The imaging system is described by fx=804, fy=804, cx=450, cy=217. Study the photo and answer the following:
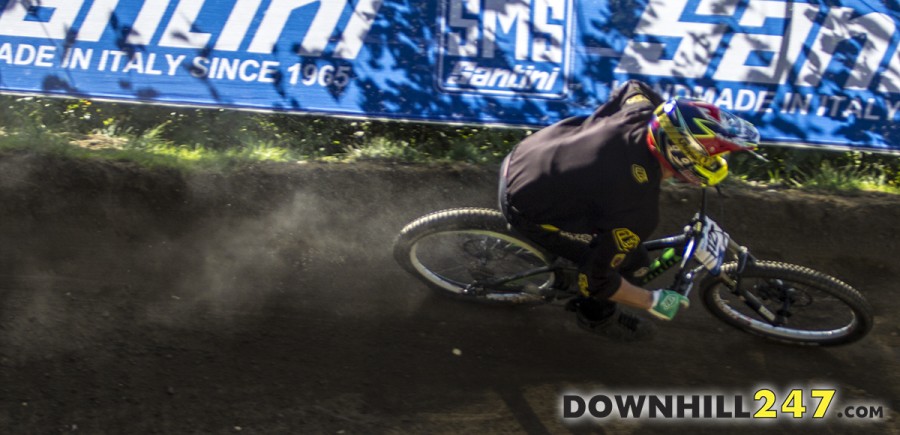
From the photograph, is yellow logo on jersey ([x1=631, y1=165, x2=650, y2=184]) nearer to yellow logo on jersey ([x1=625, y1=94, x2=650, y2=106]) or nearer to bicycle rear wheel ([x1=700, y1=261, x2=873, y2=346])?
yellow logo on jersey ([x1=625, y1=94, x2=650, y2=106])

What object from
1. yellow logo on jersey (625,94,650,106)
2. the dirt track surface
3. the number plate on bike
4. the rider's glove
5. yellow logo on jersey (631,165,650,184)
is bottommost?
the dirt track surface

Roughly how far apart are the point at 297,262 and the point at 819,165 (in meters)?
4.55

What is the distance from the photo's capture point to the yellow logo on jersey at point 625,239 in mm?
4234

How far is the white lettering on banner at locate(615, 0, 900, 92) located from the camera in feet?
21.5

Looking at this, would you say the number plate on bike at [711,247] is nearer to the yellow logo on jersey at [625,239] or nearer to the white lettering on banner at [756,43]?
the yellow logo on jersey at [625,239]

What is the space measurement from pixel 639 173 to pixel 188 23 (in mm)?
4223

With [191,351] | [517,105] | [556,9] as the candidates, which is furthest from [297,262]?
[556,9]

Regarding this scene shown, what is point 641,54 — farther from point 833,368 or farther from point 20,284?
point 20,284

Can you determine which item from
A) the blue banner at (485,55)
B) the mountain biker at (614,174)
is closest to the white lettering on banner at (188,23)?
the blue banner at (485,55)

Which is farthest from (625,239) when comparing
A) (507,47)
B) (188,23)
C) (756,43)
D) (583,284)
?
(188,23)

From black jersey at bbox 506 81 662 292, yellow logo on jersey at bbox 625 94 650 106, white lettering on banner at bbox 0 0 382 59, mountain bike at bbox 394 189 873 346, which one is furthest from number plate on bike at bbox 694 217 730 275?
white lettering on banner at bbox 0 0 382 59

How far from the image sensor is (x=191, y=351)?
17.2ft

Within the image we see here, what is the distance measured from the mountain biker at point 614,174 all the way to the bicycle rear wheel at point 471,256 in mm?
256

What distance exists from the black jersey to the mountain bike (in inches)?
17.9
